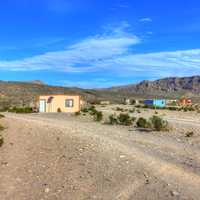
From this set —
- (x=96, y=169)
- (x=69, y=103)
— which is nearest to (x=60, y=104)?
(x=69, y=103)

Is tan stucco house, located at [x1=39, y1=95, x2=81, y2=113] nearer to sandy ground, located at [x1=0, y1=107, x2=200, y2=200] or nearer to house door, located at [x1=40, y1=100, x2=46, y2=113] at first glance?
house door, located at [x1=40, y1=100, x2=46, y2=113]

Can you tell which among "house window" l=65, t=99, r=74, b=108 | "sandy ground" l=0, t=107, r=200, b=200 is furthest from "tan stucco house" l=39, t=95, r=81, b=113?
Result: "sandy ground" l=0, t=107, r=200, b=200

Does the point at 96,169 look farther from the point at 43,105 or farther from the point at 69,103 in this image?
the point at 43,105

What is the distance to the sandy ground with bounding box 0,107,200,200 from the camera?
895 cm

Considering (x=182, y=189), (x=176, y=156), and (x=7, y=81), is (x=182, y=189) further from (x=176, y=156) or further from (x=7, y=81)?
(x=7, y=81)

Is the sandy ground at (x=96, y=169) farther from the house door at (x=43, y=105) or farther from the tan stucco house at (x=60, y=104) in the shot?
the house door at (x=43, y=105)

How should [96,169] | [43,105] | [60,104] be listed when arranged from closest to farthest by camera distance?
1. [96,169]
2. [60,104]
3. [43,105]

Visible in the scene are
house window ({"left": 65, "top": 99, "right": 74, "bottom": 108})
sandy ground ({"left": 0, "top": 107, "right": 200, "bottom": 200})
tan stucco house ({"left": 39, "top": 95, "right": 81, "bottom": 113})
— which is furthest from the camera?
house window ({"left": 65, "top": 99, "right": 74, "bottom": 108})

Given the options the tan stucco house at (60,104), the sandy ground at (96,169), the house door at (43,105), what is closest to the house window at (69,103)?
the tan stucco house at (60,104)

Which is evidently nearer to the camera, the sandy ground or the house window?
the sandy ground

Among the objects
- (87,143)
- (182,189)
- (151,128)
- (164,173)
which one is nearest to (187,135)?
(151,128)

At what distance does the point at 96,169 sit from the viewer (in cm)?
1123

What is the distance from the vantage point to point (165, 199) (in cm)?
830

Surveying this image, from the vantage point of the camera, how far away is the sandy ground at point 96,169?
895 cm
